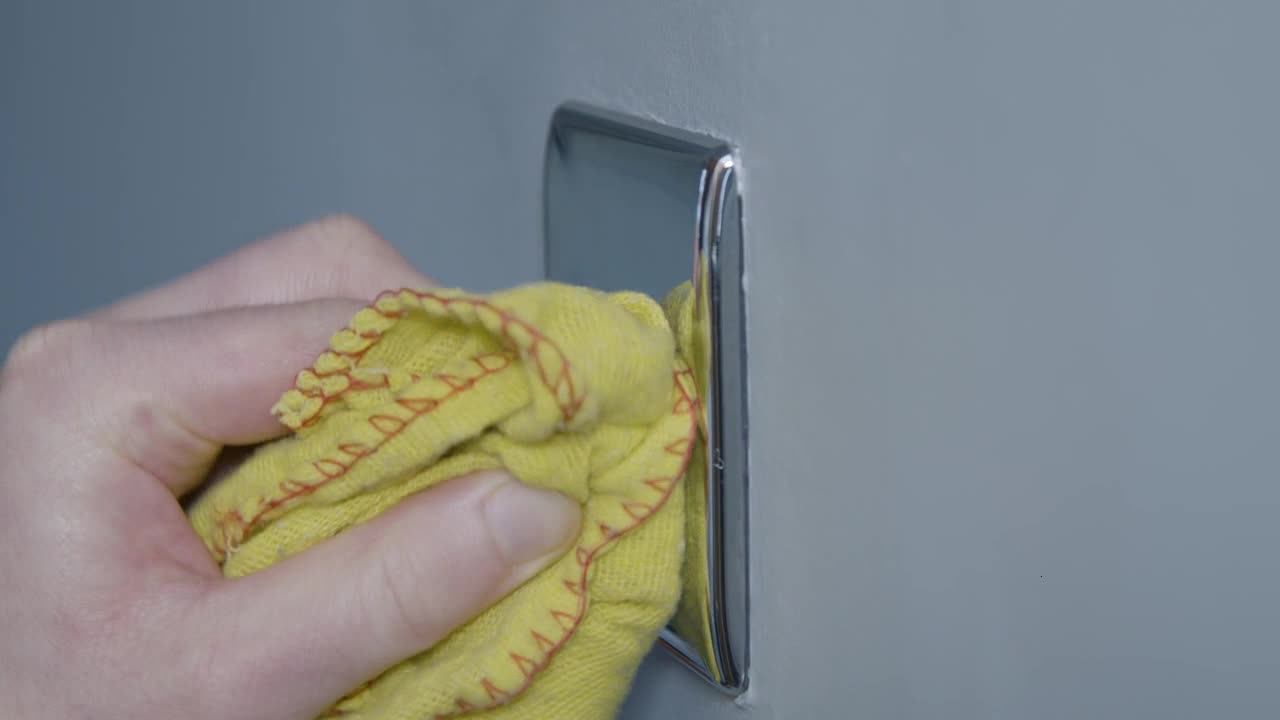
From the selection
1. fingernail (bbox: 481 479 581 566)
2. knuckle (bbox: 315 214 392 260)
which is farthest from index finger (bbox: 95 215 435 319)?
fingernail (bbox: 481 479 581 566)

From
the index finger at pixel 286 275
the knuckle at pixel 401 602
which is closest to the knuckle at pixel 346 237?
the index finger at pixel 286 275

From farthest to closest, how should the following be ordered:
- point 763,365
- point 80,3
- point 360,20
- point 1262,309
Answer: point 80,3, point 360,20, point 763,365, point 1262,309

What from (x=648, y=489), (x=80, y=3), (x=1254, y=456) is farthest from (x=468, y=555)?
(x=80, y=3)

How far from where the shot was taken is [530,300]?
8.9 inches

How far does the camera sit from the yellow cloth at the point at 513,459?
231mm

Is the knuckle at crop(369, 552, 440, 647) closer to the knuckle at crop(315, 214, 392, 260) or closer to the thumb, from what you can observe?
the thumb

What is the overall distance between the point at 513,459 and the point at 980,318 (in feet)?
0.33

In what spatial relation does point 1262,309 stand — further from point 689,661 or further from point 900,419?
point 689,661

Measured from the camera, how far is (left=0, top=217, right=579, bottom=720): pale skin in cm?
26

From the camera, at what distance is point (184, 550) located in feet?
0.93

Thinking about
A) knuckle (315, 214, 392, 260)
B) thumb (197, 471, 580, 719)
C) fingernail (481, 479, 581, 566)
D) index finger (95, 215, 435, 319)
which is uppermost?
knuckle (315, 214, 392, 260)

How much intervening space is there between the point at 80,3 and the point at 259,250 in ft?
1.17

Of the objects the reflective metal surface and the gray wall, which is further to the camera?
the reflective metal surface

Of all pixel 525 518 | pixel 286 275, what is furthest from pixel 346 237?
pixel 525 518
